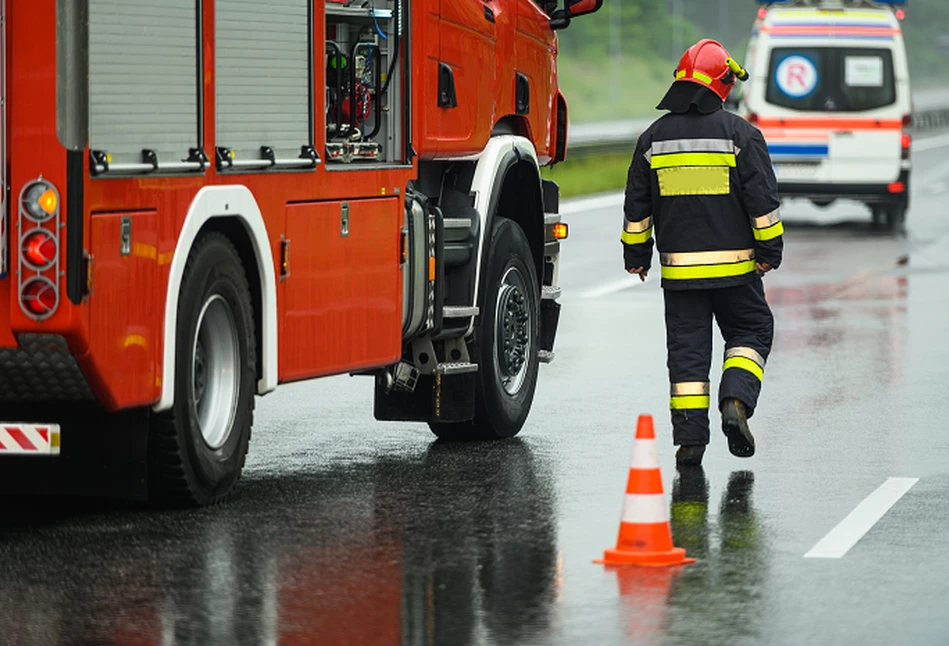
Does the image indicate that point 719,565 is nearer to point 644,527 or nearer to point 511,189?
point 644,527

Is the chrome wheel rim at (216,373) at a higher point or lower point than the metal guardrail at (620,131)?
lower

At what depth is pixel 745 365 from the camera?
9.92 meters

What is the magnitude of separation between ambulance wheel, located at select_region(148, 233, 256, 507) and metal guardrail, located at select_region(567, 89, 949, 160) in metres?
24.3

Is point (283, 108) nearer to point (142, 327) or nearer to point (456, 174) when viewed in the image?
point (142, 327)

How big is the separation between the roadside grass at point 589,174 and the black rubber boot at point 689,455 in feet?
83.8

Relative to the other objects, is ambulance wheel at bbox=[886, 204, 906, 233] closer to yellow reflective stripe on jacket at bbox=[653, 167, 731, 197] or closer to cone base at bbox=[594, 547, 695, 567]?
yellow reflective stripe on jacket at bbox=[653, 167, 731, 197]

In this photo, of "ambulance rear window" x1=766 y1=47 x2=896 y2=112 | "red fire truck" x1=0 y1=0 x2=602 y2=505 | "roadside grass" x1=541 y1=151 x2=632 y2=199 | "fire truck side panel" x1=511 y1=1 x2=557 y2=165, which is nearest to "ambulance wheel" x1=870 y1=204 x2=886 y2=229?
"ambulance rear window" x1=766 y1=47 x2=896 y2=112

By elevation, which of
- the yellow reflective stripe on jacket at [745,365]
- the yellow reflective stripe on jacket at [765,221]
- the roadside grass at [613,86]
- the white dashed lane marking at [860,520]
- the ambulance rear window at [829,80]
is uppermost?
the roadside grass at [613,86]

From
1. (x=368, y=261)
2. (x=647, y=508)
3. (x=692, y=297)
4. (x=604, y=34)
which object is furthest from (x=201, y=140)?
(x=604, y=34)

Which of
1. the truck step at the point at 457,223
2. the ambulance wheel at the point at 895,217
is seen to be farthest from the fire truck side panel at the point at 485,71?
the ambulance wheel at the point at 895,217

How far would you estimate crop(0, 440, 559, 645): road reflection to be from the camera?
6.44 m

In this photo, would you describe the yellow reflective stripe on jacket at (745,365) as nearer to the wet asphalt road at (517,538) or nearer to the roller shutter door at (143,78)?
the wet asphalt road at (517,538)

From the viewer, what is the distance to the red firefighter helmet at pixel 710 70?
32.4ft

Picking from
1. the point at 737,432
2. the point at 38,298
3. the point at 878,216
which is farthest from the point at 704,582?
the point at 878,216
